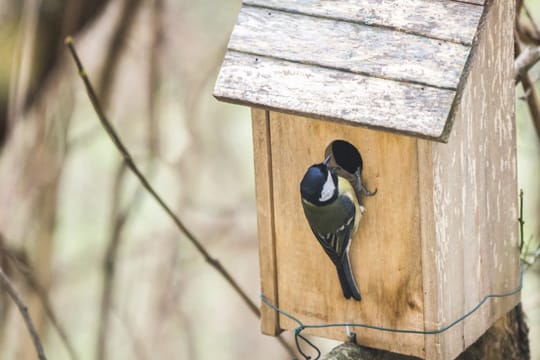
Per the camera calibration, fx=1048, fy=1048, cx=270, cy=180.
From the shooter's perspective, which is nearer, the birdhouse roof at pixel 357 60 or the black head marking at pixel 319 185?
the birdhouse roof at pixel 357 60

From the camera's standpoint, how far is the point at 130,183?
4617 millimetres

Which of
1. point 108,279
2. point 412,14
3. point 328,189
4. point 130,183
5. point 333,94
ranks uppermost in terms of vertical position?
point 412,14

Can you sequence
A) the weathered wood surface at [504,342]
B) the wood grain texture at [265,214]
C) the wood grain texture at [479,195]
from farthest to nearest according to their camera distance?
the weathered wood surface at [504,342] < the wood grain texture at [265,214] < the wood grain texture at [479,195]

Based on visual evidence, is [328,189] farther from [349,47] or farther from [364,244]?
[349,47]

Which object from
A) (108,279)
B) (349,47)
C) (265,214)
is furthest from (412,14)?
(108,279)

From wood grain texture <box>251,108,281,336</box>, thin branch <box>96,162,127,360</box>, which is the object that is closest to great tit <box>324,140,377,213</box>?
wood grain texture <box>251,108,281,336</box>

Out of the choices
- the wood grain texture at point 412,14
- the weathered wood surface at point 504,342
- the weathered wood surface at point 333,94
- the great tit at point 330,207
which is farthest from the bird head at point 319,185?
the weathered wood surface at point 504,342

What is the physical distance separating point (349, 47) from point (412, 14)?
0.12 metres

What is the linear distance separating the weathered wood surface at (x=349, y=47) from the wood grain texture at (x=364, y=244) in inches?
5.3

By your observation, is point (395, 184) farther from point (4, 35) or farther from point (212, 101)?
point (212, 101)

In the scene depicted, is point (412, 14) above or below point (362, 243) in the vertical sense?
above

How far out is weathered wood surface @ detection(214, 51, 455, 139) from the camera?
64.5 inches

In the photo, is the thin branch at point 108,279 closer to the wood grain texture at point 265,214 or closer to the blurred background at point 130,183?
the blurred background at point 130,183

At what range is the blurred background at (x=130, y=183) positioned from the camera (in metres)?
2.85
